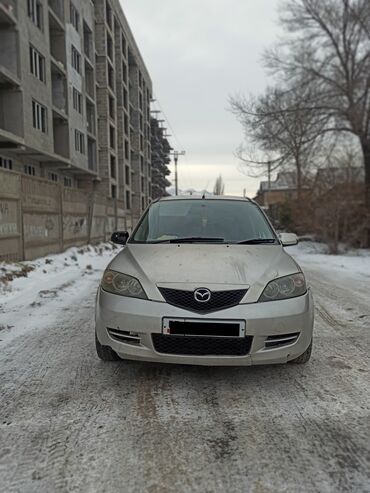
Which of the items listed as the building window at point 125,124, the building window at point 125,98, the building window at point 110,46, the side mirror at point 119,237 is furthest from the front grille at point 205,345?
the building window at point 125,98

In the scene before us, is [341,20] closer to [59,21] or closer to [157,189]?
[59,21]

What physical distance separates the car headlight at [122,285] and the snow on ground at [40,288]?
74.7 inches

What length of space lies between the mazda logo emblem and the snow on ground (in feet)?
8.94

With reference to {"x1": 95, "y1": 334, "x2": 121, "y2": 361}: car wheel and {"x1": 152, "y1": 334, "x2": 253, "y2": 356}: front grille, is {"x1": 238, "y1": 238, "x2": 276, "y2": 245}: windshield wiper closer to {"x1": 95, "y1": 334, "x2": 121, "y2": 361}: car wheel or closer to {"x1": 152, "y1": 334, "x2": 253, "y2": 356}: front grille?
{"x1": 152, "y1": 334, "x2": 253, "y2": 356}: front grille

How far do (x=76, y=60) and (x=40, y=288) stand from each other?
28279 mm

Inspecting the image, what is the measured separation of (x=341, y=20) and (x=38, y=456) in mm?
23133

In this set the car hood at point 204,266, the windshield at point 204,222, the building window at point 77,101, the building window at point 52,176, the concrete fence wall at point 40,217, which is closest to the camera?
the car hood at point 204,266

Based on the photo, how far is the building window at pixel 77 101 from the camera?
31375 millimetres

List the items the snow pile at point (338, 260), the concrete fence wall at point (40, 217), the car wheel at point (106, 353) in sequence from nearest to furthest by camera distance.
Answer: the car wheel at point (106, 353), the concrete fence wall at point (40, 217), the snow pile at point (338, 260)

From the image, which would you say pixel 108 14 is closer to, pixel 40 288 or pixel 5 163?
pixel 5 163

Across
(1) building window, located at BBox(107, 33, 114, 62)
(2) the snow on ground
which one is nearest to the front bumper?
(2) the snow on ground

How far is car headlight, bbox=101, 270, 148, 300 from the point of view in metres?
3.51

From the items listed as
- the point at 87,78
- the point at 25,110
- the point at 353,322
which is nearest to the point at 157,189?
the point at 87,78

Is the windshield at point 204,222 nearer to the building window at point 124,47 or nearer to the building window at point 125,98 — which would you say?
the building window at point 125,98
